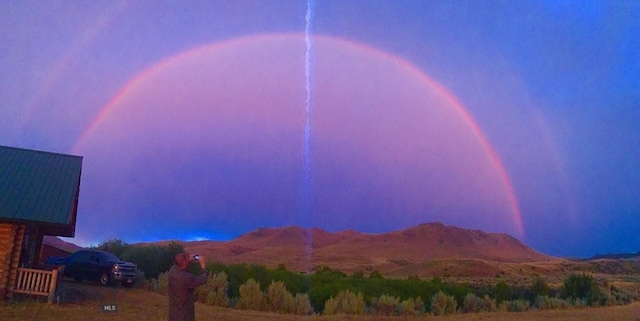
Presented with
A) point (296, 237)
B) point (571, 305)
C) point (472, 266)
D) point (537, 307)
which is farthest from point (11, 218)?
point (296, 237)

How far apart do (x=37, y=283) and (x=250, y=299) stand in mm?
8467

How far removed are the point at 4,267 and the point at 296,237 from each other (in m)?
103

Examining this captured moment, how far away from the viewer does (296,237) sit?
12456 cm

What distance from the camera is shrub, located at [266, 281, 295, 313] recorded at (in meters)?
26.1

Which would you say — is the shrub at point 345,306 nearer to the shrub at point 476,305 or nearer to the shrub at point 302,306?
the shrub at point 302,306

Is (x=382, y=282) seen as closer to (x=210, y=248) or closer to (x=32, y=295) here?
(x=32, y=295)

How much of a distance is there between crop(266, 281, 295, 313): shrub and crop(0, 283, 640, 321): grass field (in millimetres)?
1532

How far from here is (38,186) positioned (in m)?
23.8

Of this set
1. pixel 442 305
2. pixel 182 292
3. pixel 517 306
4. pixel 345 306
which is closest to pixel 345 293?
pixel 345 306

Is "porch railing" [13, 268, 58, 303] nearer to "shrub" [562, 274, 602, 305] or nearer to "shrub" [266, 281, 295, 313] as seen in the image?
"shrub" [266, 281, 295, 313]

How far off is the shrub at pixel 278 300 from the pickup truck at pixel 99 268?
8.22 meters

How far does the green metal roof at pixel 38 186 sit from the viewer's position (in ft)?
71.7

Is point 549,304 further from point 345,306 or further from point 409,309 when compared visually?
point 345,306

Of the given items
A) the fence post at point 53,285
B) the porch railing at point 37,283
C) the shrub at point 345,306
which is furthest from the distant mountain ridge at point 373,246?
the fence post at point 53,285
